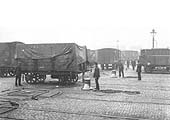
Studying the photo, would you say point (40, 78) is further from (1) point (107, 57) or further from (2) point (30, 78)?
(1) point (107, 57)

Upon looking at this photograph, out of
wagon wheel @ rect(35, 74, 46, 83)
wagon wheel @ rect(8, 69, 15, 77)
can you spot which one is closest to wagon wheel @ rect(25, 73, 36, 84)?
wagon wheel @ rect(35, 74, 46, 83)

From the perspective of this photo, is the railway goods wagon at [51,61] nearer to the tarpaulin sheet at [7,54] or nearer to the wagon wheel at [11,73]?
the tarpaulin sheet at [7,54]

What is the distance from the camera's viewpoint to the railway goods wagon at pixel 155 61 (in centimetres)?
2970

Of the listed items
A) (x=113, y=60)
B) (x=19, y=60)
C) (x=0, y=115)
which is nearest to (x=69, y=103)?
(x=0, y=115)

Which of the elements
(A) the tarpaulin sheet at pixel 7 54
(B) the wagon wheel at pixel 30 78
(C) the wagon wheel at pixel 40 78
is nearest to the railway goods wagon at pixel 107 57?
(A) the tarpaulin sheet at pixel 7 54

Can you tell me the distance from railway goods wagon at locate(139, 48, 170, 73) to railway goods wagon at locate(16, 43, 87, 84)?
1546cm

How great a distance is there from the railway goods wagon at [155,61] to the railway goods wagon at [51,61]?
1546 centimetres

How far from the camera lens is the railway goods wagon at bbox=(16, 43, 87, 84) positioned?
15844mm

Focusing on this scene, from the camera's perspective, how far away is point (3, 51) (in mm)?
23375

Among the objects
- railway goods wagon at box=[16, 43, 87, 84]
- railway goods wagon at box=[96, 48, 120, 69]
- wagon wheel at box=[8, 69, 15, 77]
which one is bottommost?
wagon wheel at box=[8, 69, 15, 77]

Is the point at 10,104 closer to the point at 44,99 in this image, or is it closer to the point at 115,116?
the point at 44,99

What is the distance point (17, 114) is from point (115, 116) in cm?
337

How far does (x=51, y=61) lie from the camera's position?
52.7 ft

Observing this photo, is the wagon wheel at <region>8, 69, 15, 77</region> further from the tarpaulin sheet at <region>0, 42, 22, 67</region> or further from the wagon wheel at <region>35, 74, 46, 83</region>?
the wagon wheel at <region>35, 74, 46, 83</region>
